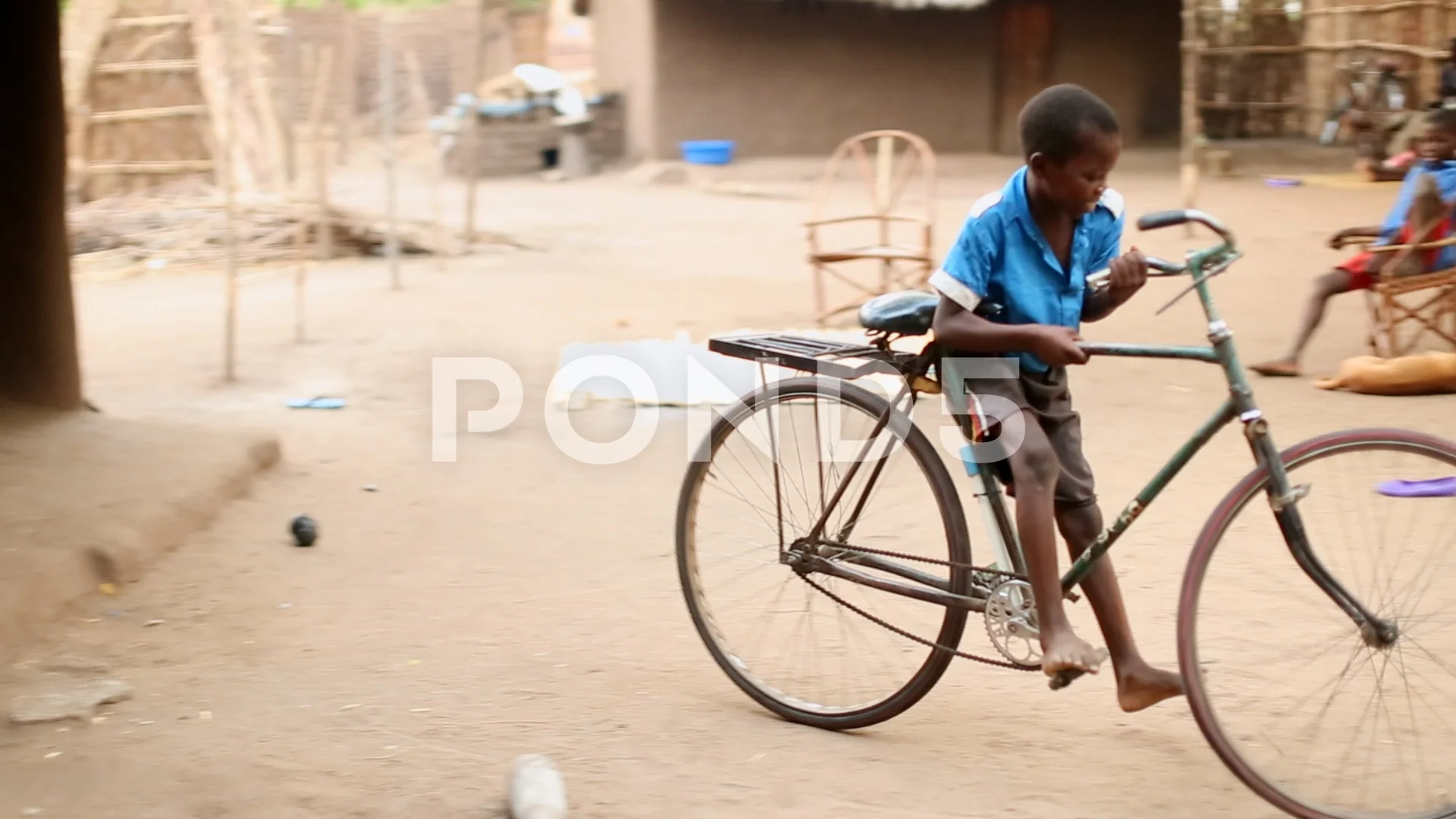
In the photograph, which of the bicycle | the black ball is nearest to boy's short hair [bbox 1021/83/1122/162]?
the bicycle

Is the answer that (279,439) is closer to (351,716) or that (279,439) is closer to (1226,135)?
(351,716)

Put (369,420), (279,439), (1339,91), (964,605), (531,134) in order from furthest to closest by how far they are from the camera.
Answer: (531,134) < (1339,91) < (369,420) < (279,439) < (964,605)

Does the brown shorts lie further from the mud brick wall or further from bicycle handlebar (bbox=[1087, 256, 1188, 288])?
the mud brick wall

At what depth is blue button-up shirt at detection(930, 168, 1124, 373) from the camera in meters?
2.74

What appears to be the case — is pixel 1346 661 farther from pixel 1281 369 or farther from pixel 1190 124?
pixel 1190 124

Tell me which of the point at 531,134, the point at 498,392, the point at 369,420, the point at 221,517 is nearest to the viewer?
the point at 221,517

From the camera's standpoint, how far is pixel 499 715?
3197 mm

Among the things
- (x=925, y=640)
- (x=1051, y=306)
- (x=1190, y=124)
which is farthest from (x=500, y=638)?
(x=1190, y=124)

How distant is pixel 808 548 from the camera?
315 centimetres

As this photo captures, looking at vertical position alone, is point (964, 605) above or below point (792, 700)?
above

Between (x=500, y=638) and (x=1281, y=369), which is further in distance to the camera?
(x=1281, y=369)

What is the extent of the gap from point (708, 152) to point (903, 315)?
48.8ft

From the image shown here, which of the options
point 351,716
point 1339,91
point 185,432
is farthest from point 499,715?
point 1339,91

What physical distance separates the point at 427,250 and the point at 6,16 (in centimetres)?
628
